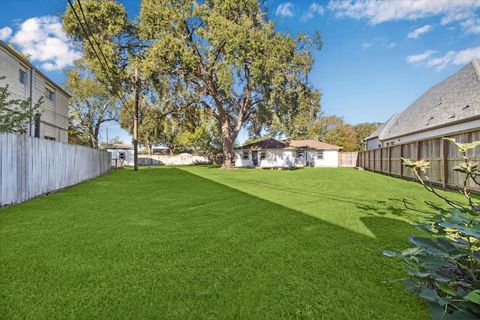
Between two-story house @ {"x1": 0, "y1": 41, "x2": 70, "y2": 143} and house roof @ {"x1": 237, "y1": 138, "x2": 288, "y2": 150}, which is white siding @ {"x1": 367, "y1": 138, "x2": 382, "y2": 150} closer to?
house roof @ {"x1": 237, "y1": 138, "x2": 288, "y2": 150}

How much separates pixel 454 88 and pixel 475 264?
1684cm

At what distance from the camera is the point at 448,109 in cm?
1380

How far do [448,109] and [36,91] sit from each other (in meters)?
21.9

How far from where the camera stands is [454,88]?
579 inches

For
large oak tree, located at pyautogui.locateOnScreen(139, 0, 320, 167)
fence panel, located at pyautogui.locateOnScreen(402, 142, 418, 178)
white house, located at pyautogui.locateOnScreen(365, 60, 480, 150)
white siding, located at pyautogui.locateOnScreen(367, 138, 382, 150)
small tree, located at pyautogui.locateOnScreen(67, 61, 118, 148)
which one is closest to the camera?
fence panel, located at pyautogui.locateOnScreen(402, 142, 418, 178)

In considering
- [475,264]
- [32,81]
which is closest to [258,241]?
[475,264]

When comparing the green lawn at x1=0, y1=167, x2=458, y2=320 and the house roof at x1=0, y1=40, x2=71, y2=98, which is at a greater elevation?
the house roof at x1=0, y1=40, x2=71, y2=98

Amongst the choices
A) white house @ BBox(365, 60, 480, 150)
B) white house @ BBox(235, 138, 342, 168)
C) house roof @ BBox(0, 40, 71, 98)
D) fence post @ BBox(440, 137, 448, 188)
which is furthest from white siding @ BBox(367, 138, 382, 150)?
house roof @ BBox(0, 40, 71, 98)

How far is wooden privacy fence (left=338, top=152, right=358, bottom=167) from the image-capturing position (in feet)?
92.3

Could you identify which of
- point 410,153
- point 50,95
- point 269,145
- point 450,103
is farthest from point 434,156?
point 269,145

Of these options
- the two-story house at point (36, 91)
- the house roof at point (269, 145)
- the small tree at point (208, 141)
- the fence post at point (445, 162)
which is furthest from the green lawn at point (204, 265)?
the small tree at point (208, 141)

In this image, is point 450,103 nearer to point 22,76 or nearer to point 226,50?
point 226,50

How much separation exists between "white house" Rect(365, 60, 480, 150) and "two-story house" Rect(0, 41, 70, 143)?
18105mm

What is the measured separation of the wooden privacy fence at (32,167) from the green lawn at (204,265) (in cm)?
105
